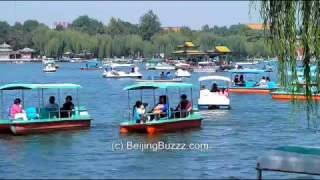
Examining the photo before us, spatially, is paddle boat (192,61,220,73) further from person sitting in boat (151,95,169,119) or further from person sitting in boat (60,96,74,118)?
person sitting in boat (151,95,169,119)

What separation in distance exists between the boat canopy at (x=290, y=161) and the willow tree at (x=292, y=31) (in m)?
1.41

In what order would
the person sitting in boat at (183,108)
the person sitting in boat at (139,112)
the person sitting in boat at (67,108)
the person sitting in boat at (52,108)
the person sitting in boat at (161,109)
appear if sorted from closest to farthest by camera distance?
1. the person sitting in boat at (139,112)
2. the person sitting in boat at (161,109)
3. the person sitting in boat at (52,108)
4. the person sitting in boat at (67,108)
5. the person sitting in boat at (183,108)

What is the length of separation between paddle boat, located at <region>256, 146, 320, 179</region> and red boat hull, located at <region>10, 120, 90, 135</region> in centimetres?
1466

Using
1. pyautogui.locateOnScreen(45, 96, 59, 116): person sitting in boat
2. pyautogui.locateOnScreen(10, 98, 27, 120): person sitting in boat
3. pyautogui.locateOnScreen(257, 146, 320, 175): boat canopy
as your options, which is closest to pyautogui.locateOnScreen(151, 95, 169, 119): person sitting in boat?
pyautogui.locateOnScreen(45, 96, 59, 116): person sitting in boat

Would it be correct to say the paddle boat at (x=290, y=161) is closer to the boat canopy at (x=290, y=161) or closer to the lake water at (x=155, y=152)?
the boat canopy at (x=290, y=161)

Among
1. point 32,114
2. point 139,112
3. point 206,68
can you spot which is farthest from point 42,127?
point 206,68

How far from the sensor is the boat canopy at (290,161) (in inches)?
545

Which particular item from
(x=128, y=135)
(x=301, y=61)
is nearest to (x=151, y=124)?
(x=128, y=135)

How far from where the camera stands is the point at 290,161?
553 inches

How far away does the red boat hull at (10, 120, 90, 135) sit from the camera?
88.7 ft

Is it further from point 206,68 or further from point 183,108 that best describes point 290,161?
point 206,68

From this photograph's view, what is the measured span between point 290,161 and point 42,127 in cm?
1536

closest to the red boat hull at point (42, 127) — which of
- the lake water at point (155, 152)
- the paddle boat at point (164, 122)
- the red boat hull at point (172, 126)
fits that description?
the lake water at point (155, 152)

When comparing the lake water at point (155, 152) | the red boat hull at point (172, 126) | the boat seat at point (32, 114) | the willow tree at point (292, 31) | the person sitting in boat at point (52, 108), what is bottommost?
the lake water at point (155, 152)
